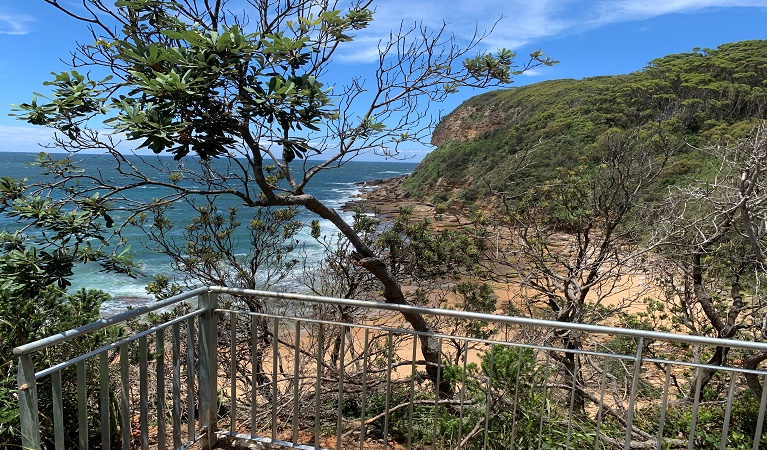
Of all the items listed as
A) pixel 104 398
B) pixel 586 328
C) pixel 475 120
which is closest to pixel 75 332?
pixel 104 398

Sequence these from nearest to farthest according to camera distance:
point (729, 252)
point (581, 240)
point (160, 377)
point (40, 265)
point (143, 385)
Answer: point (40, 265)
point (143, 385)
point (160, 377)
point (729, 252)
point (581, 240)

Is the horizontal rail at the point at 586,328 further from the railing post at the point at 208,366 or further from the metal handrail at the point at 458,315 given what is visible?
the railing post at the point at 208,366

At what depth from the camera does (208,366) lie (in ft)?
10.0

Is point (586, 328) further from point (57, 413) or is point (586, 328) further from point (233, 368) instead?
point (57, 413)

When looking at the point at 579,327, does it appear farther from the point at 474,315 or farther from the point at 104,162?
the point at 104,162

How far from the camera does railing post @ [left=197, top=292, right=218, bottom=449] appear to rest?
298 centimetres

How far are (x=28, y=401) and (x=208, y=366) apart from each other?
1162 millimetres

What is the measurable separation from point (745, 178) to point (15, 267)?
5.50m

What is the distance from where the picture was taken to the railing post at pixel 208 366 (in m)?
2.98

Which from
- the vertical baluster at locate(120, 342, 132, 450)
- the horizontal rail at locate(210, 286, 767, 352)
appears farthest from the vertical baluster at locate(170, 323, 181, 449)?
the horizontal rail at locate(210, 286, 767, 352)

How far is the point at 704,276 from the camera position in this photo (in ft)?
20.8

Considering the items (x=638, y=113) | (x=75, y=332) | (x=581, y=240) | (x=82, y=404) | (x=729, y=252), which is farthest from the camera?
(x=638, y=113)

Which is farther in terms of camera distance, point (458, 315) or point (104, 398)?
point (458, 315)

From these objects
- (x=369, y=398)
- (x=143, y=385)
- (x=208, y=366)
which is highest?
(x=143, y=385)
